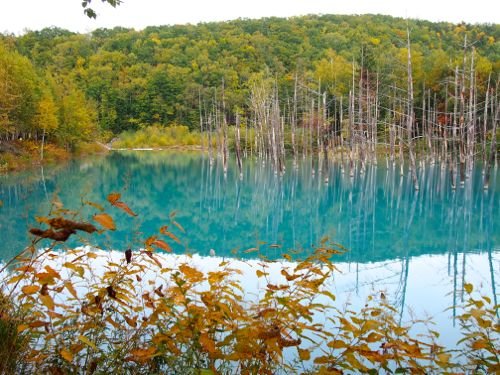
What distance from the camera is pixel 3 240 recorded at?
9.25 meters

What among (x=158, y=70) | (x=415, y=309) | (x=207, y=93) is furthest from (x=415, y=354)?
(x=158, y=70)

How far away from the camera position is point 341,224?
1196 cm

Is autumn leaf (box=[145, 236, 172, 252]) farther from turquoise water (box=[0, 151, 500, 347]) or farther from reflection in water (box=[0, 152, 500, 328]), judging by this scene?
reflection in water (box=[0, 152, 500, 328])

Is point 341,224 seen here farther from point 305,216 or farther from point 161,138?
point 161,138

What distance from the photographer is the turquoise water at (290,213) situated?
368 inches

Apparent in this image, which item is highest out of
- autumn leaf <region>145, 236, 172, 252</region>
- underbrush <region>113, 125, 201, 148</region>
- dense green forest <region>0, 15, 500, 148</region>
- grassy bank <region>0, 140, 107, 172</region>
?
dense green forest <region>0, 15, 500, 148</region>

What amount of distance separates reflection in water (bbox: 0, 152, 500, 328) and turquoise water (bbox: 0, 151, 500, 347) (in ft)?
0.09

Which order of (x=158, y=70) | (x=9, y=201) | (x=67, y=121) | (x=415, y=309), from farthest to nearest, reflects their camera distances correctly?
(x=158, y=70) < (x=67, y=121) < (x=9, y=201) < (x=415, y=309)

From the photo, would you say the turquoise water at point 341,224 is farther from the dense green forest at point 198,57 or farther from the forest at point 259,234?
the dense green forest at point 198,57

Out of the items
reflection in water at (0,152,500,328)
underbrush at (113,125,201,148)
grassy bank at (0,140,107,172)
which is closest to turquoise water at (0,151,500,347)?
reflection in water at (0,152,500,328)

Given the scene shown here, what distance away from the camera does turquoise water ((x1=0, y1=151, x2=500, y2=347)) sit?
20.6 feet

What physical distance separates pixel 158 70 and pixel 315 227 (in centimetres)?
6857

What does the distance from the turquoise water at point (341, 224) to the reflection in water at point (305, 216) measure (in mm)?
28

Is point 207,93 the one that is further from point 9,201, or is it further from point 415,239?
point 415,239
